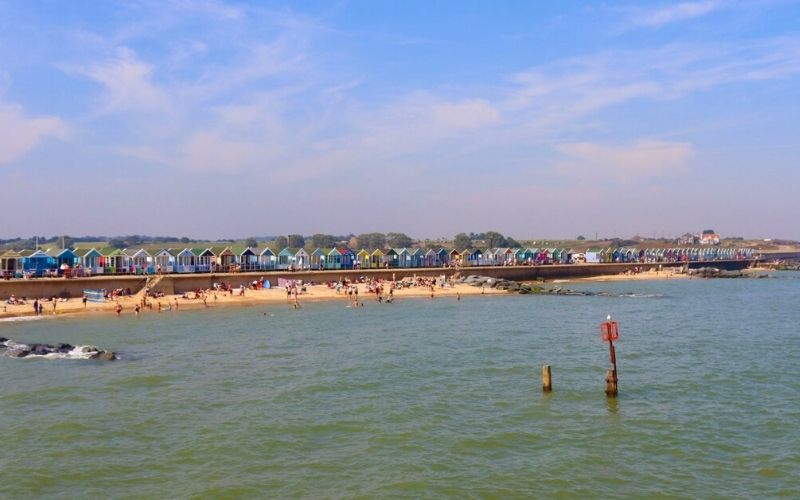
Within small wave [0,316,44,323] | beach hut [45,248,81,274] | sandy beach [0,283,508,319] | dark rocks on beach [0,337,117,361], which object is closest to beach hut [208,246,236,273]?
sandy beach [0,283,508,319]

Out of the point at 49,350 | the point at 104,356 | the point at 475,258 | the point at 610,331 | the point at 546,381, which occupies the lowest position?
the point at 546,381

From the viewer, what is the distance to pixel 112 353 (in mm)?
31688

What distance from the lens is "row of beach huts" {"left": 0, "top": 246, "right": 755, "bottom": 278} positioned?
2373 inches

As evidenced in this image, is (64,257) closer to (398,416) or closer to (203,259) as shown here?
(203,259)

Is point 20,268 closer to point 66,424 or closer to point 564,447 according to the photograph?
point 66,424

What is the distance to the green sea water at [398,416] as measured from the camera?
16375 mm

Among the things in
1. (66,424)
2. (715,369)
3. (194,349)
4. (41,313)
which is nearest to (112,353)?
(194,349)

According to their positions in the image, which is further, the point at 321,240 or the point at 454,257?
the point at 321,240

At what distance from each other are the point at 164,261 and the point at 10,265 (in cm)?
1375

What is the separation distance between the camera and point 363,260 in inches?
3332

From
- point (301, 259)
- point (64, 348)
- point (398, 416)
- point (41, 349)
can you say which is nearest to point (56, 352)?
point (64, 348)

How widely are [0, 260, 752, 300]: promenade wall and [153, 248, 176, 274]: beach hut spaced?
14.3 feet

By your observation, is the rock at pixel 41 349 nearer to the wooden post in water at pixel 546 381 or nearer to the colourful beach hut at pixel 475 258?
the wooden post in water at pixel 546 381

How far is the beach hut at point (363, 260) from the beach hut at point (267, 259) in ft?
39.4
